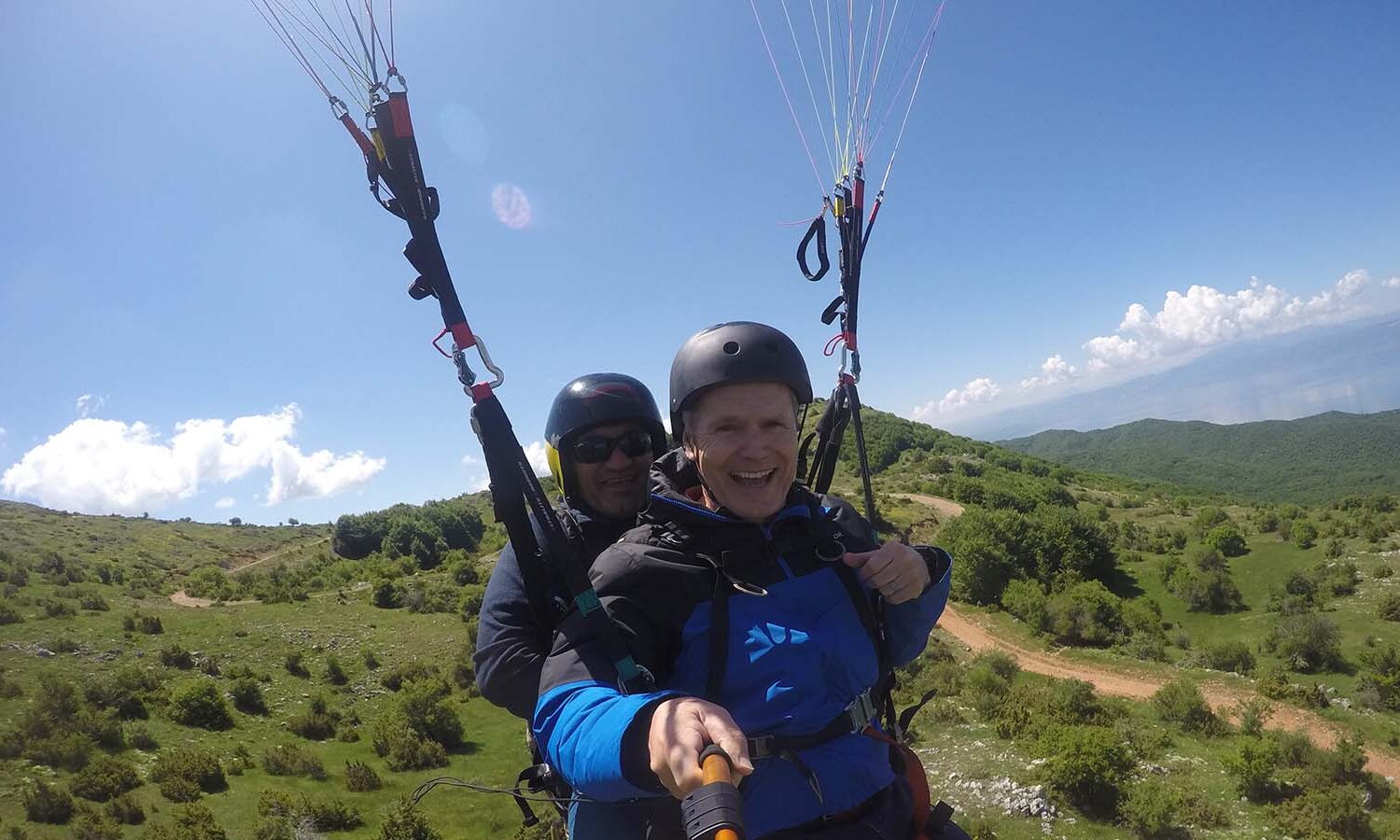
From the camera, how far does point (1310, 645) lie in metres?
21.5

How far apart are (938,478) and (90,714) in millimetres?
64795

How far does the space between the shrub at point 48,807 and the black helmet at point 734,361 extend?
17506 mm

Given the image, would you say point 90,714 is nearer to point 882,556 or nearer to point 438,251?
point 438,251

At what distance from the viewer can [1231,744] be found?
51.8ft

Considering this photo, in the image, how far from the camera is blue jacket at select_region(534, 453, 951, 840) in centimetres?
211

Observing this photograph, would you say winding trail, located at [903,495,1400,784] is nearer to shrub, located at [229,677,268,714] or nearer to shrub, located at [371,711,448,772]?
shrub, located at [371,711,448,772]

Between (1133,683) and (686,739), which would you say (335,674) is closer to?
(686,739)

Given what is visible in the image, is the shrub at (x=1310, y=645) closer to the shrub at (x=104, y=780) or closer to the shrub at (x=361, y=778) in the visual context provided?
the shrub at (x=361, y=778)

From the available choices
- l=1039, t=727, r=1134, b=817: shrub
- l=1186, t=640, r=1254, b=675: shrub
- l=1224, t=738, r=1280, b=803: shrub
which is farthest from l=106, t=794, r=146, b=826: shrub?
l=1186, t=640, r=1254, b=675: shrub

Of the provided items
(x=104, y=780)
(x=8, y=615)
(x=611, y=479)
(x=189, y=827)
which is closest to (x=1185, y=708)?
(x=611, y=479)

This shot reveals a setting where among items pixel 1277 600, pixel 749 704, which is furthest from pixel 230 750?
pixel 1277 600

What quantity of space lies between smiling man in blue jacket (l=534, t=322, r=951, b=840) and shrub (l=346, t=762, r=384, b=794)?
1736cm

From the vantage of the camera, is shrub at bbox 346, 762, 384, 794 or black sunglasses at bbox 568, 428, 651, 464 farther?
shrub at bbox 346, 762, 384, 794

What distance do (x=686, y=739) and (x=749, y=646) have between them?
0.76m
